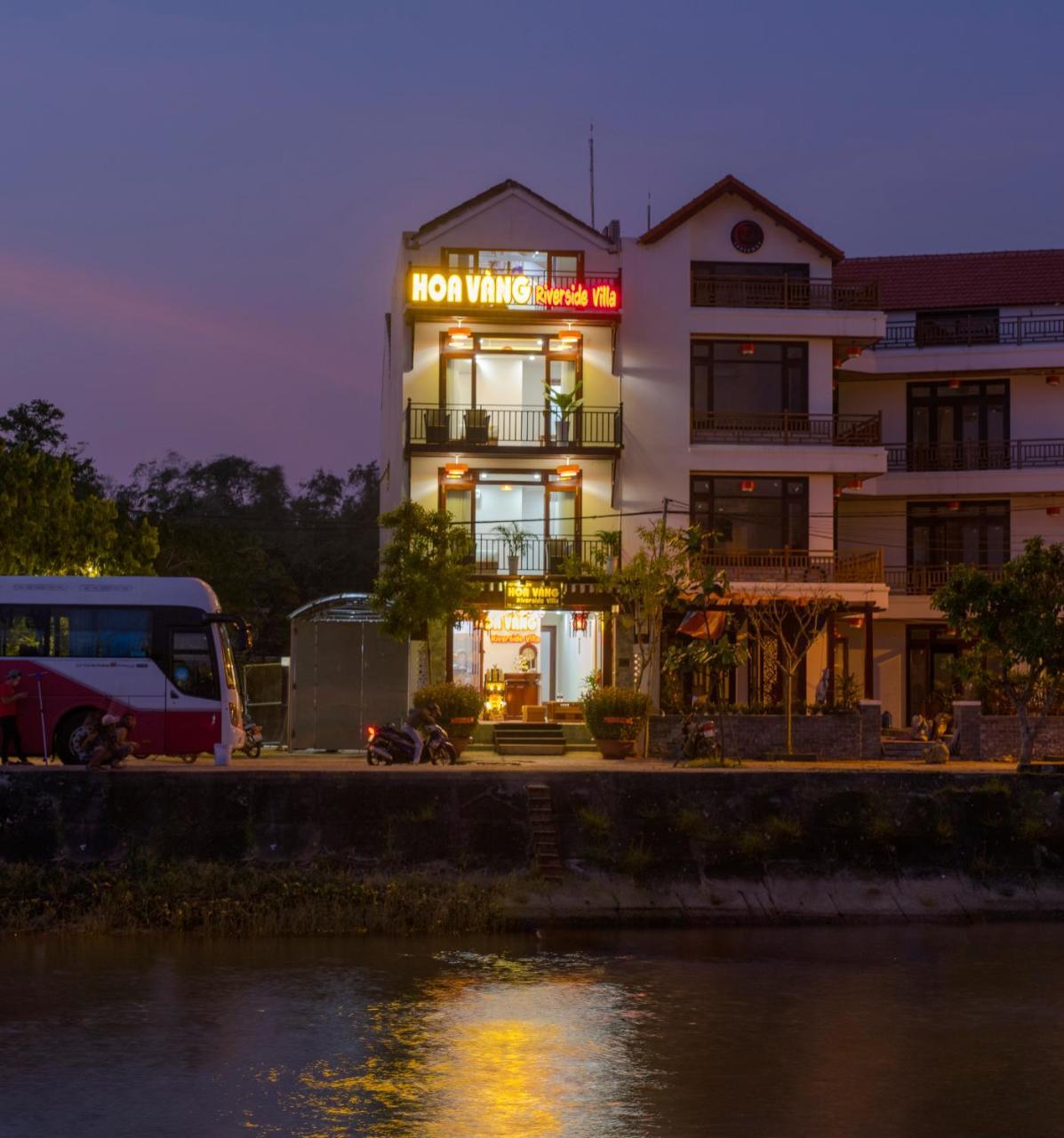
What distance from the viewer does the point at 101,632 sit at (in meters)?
30.7

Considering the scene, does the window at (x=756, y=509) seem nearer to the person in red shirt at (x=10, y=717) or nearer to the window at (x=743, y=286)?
the window at (x=743, y=286)

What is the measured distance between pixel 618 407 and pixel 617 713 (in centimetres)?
1016

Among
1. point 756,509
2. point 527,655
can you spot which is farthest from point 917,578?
point 527,655

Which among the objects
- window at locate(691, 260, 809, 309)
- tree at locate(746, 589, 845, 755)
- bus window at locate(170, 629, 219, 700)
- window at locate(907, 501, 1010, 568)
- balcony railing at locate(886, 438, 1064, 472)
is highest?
window at locate(691, 260, 809, 309)

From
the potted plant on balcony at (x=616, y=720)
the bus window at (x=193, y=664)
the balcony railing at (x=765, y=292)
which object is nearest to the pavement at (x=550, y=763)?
the potted plant on balcony at (x=616, y=720)

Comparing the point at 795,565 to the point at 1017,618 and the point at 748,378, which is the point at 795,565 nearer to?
the point at 748,378

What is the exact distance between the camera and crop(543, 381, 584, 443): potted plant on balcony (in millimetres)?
43875

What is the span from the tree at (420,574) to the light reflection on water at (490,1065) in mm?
19051

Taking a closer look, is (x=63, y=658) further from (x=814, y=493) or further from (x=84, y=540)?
(x=814, y=493)

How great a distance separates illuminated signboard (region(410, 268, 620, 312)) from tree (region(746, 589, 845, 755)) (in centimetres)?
871

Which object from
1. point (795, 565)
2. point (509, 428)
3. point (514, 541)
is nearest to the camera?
point (514, 541)

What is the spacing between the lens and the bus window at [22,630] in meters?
30.4

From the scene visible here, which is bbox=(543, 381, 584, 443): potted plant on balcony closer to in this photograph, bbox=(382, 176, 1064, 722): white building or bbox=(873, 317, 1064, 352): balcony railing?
bbox=(382, 176, 1064, 722): white building

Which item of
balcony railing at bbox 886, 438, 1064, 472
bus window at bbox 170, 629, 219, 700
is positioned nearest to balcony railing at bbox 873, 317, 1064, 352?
balcony railing at bbox 886, 438, 1064, 472
